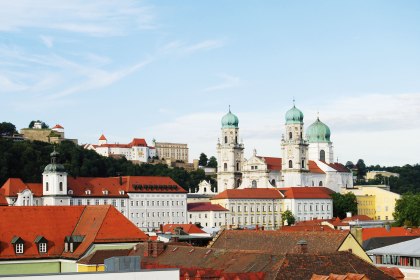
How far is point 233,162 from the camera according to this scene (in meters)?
185

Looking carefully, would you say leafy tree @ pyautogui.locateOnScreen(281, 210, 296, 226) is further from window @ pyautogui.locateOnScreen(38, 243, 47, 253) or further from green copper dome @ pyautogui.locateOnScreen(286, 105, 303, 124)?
window @ pyautogui.locateOnScreen(38, 243, 47, 253)

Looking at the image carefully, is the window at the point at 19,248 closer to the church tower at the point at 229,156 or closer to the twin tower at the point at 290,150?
the twin tower at the point at 290,150

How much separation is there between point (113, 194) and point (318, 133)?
6383 centimetres

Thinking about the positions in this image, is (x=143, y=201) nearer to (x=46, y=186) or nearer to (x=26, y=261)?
(x=46, y=186)

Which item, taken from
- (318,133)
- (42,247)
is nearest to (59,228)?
(42,247)

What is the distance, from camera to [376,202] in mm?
178375

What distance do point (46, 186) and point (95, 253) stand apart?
82355mm

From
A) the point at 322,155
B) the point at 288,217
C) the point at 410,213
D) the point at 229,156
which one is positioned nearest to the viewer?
the point at 410,213

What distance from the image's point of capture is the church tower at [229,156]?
605ft

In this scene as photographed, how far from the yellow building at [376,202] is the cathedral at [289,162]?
275 inches

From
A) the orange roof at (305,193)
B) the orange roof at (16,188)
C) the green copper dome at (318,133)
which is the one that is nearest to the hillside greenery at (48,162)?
the orange roof at (16,188)

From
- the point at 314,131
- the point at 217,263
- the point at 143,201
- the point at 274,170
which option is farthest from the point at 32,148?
the point at 217,263

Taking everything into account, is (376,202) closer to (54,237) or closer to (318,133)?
(318,133)

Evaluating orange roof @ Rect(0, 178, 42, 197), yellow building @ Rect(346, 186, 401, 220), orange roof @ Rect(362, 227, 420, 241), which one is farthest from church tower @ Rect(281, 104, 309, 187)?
orange roof @ Rect(362, 227, 420, 241)
